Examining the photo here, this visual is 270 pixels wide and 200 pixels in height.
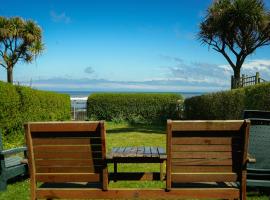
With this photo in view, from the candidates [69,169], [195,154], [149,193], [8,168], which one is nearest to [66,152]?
[69,169]

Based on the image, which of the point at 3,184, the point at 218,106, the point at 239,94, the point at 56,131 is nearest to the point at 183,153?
the point at 56,131

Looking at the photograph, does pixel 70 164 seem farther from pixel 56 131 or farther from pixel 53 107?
pixel 53 107

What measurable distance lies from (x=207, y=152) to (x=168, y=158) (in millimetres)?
380

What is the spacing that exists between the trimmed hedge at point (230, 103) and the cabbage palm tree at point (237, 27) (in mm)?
4959

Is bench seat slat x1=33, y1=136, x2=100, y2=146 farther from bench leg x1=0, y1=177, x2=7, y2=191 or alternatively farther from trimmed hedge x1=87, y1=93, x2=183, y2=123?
trimmed hedge x1=87, y1=93, x2=183, y2=123

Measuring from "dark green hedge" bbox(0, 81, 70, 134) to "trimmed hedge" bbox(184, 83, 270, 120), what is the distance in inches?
254

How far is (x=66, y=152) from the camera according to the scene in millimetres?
3979

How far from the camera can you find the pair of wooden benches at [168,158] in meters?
3.83

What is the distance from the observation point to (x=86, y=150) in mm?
3951

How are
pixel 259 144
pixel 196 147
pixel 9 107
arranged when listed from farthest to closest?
pixel 9 107, pixel 259 144, pixel 196 147

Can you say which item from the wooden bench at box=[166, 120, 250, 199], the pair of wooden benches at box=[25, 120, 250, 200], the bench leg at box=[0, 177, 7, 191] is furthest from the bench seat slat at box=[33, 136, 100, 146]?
the bench leg at box=[0, 177, 7, 191]

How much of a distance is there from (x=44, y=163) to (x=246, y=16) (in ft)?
70.0

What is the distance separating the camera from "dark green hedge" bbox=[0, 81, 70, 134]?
10258 mm

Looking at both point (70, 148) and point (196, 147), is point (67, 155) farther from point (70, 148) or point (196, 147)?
point (196, 147)
